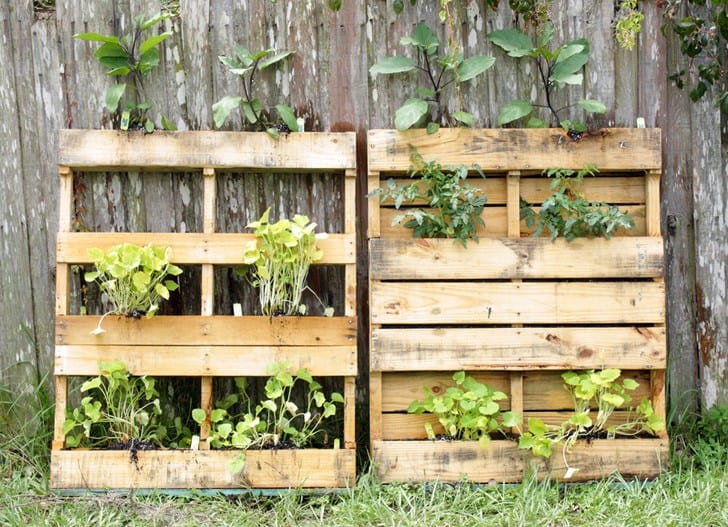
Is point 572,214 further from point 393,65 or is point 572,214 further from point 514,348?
point 393,65

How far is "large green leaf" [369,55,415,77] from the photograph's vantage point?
3.14 metres

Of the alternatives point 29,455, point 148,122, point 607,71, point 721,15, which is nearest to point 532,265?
point 607,71

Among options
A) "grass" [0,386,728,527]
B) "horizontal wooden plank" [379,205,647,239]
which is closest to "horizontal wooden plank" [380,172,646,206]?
"horizontal wooden plank" [379,205,647,239]

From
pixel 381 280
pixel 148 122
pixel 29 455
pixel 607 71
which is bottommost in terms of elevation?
pixel 29 455

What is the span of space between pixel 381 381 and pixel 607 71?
178 cm

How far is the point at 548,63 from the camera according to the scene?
3225 millimetres

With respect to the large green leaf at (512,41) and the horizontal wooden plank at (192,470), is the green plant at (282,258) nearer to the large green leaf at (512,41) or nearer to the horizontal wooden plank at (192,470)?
the horizontal wooden plank at (192,470)

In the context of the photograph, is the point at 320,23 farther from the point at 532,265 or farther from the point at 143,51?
the point at 532,265

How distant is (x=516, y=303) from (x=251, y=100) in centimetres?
150

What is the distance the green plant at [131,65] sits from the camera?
312 cm

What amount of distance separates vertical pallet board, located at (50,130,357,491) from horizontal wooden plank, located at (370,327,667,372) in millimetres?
220

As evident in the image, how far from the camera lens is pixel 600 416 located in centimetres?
305

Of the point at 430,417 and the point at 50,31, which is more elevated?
the point at 50,31

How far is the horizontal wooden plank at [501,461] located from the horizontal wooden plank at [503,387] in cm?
19
